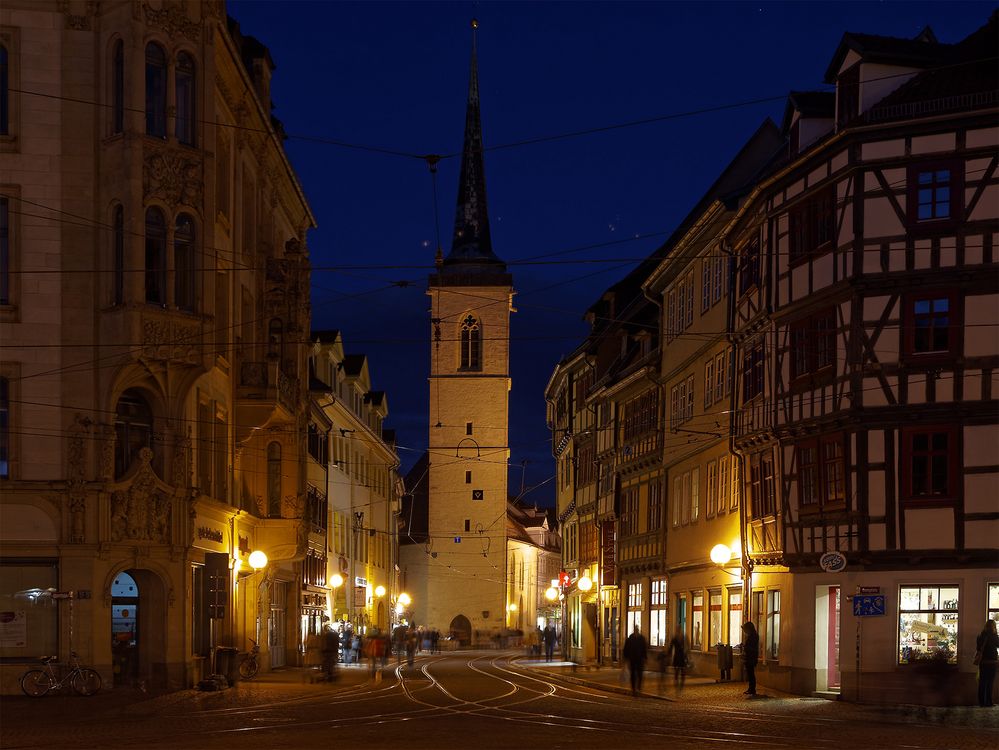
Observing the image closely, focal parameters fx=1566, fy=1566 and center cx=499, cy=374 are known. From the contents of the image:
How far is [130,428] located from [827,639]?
1635cm

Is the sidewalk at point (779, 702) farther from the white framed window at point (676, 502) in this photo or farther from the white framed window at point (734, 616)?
the white framed window at point (676, 502)

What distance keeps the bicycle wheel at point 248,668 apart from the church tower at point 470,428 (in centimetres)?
6620

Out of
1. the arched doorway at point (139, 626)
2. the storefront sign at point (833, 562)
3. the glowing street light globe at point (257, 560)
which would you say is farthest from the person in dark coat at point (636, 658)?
the arched doorway at point (139, 626)

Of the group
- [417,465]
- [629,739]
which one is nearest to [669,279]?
[629,739]

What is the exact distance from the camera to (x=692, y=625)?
159 feet

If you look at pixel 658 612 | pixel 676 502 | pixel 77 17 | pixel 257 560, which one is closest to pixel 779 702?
pixel 257 560

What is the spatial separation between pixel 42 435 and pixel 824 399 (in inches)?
666

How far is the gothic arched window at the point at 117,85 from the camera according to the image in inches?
1364

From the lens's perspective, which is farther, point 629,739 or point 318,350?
point 318,350

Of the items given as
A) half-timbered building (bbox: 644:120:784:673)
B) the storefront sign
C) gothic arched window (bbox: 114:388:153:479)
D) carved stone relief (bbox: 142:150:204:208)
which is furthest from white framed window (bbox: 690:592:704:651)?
carved stone relief (bbox: 142:150:204:208)

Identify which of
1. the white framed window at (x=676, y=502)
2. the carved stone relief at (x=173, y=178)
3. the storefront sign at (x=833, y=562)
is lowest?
the storefront sign at (x=833, y=562)

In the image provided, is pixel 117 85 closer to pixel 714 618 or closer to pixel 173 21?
pixel 173 21

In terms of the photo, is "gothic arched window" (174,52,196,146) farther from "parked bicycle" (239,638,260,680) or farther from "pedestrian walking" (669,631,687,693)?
"pedestrian walking" (669,631,687,693)

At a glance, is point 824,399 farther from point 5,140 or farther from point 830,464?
point 5,140
